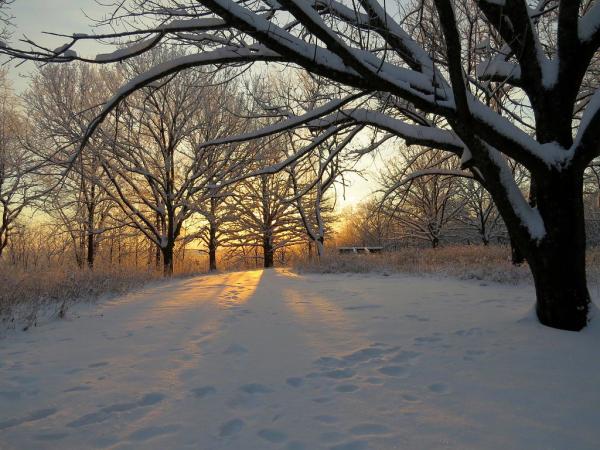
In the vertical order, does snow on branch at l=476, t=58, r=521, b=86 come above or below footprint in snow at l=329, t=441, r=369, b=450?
above

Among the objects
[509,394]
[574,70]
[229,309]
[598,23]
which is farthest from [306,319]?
[598,23]

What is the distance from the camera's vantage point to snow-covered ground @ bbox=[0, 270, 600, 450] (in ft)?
5.84

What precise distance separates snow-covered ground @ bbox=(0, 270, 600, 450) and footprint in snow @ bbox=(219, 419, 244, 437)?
0.01 metres

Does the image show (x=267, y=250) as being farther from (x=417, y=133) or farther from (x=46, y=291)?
(x=417, y=133)

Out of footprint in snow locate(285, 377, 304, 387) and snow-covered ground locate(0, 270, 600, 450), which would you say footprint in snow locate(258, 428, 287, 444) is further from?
footprint in snow locate(285, 377, 304, 387)

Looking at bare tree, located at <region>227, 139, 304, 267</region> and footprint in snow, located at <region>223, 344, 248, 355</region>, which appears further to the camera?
bare tree, located at <region>227, 139, 304, 267</region>

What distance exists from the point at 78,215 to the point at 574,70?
17331 millimetres

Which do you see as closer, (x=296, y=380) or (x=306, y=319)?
(x=296, y=380)

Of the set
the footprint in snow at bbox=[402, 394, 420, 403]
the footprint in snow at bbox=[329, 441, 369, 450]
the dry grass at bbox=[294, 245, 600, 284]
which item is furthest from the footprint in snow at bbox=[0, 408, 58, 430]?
the dry grass at bbox=[294, 245, 600, 284]

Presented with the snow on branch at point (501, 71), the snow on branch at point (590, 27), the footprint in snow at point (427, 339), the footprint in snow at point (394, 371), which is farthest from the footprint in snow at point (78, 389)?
the snow on branch at point (590, 27)

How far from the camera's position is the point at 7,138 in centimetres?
1540

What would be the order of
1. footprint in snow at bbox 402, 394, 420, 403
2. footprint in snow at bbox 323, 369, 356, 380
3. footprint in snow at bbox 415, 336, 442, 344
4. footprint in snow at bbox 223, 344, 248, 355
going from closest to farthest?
footprint in snow at bbox 402, 394, 420, 403 → footprint in snow at bbox 323, 369, 356, 380 → footprint in snow at bbox 223, 344, 248, 355 → footprint in snow at bbox 415, 336, 442, 344

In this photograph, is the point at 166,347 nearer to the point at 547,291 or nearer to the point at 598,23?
the point at 547,291

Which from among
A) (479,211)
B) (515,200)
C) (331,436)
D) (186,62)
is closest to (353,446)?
(331,436)
